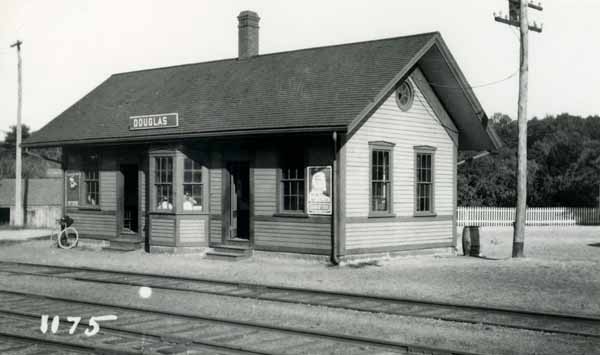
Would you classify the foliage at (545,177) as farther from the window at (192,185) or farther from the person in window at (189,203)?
the person in window at (189,203)

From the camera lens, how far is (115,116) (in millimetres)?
23172

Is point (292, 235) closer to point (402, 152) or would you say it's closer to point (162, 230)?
point (402, 152)

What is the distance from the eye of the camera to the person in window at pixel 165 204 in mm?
20344

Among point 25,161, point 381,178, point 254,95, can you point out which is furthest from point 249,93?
point 25,161

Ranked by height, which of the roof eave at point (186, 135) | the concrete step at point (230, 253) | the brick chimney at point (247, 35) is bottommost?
the concrete step at point (230, 253)

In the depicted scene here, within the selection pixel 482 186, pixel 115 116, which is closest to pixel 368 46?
pixel 115 116

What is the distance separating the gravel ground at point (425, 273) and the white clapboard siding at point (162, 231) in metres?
0.49

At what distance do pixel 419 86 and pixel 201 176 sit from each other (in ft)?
22.9

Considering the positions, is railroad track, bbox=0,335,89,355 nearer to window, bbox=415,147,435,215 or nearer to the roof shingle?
the roof shingle

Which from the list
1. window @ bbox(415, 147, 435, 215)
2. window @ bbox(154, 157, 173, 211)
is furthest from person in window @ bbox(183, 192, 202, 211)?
window @ bbox(415, 147, 435, 215)

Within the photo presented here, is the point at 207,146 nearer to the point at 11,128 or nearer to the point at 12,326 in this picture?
the point at 12,326

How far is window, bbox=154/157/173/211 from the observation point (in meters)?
20.3

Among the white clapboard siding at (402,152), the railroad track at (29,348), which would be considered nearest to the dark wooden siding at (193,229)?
the white clapboard siding at (402,152)

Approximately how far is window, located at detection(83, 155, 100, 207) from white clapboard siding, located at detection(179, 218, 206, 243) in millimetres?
4585
